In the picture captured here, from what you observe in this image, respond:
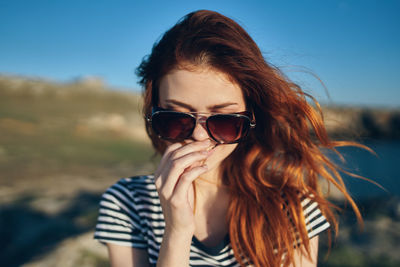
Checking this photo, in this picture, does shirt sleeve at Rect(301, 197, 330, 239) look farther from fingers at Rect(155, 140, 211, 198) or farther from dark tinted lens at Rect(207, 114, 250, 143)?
fingers at Rect(155, 140, 211, 198)

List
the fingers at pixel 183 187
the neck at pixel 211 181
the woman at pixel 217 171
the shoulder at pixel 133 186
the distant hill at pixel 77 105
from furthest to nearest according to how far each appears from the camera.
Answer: the distant hill at pixel 77 105, the neck at pixel 211 181, the shoulder at pixel 133 186, the woman at pixel 217 171, the fingers at pixel 183 187

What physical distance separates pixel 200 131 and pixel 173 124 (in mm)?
195

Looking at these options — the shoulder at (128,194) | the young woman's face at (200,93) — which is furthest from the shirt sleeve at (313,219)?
the shoulder at (128,194)

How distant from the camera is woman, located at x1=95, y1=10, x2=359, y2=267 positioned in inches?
60.9

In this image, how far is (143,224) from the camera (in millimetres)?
1860

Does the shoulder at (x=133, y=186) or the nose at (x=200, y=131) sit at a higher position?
the nose at (x=200, y=131)

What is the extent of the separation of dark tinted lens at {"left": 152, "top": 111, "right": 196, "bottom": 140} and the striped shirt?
51 cm

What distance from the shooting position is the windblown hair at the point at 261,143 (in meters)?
1.74

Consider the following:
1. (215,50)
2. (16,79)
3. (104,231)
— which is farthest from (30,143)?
(215,50)

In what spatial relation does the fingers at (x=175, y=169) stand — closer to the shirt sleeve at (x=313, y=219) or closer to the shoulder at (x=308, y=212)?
the shoulder at (x=308, y=212)

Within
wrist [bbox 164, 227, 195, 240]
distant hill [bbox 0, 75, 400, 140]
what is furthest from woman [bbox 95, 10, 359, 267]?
distant hill [bbox 0, 75, 400, 140]

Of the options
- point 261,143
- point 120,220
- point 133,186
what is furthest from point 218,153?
point 120,220

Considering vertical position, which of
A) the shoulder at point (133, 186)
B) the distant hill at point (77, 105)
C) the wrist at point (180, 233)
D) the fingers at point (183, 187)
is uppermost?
the fingers at point (183, 187)

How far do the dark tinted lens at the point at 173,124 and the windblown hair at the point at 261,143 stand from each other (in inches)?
13.5
